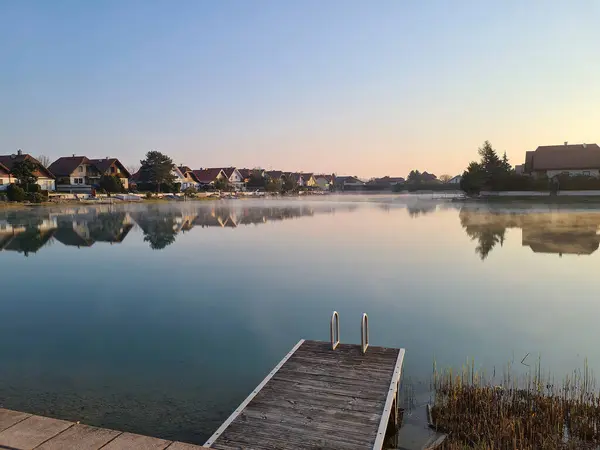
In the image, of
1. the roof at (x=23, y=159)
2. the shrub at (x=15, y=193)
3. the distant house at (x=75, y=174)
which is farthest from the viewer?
the distant house at (x=75, y=174)

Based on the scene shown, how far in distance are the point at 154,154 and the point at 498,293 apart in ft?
214

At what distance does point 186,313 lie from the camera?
9.36 meters

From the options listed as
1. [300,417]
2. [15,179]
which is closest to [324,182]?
[15,179]

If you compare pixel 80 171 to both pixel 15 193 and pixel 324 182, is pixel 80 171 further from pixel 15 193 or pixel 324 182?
pixel 324 182

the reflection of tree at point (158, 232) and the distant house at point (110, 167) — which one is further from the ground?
the distant house at point (110, 167)

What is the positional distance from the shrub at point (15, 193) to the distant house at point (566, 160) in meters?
59.5

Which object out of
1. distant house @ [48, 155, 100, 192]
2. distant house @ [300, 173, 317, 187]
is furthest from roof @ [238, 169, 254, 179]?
distant house @ [48, 155, 100, 192]

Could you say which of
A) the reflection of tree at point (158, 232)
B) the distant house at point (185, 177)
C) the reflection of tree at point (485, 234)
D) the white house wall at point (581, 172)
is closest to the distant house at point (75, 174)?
the distant house at point (185, 177)

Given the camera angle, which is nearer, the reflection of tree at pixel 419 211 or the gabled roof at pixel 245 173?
the reflection of tree at pixel 419 211

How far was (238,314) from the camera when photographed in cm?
927

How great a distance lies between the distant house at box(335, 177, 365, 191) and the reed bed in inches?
5533

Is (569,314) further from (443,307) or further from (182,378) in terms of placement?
(182,378)

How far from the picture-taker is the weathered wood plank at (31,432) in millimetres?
3438

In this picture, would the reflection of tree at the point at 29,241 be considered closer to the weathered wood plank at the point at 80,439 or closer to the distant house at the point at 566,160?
the weathered wood plank at the point at 80,439
